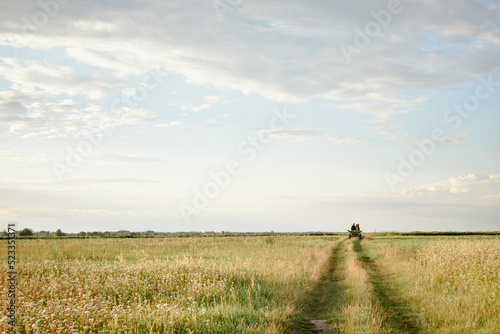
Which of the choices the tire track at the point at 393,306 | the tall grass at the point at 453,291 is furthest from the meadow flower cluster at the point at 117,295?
the tall grass at the point at 453,291

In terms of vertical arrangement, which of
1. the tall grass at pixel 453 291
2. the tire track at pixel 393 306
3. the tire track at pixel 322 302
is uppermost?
the tall grass at pixel 453 291

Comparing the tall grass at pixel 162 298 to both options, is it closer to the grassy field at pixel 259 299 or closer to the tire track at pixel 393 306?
the grassy field at pixel 259 299

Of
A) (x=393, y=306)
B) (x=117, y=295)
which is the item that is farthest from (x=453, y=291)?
(x=117, y=295)

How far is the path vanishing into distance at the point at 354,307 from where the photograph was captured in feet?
29.9

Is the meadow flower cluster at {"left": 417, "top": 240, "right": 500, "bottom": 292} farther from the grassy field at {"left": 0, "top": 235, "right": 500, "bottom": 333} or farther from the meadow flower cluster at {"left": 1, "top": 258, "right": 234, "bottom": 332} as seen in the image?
the meadow flower cluster at {"left": 1, "top": 258, "right": 234, "bottom": 332}

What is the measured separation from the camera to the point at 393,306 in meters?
11.8

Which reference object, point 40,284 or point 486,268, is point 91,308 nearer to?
point 40,284

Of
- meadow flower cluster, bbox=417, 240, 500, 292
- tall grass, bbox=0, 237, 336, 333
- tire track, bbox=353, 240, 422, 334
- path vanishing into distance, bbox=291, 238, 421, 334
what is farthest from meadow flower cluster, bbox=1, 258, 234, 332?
meadow flower cluster, bbox=417, 240, 500, 292

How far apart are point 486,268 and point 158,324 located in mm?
13247

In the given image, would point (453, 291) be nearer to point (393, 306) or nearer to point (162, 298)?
point (393, 306)

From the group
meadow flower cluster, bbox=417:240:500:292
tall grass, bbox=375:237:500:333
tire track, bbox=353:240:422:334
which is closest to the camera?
tall grass, bbox=375:237:500:333

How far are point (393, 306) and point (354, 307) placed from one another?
2436mm

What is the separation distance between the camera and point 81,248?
29.1 metres

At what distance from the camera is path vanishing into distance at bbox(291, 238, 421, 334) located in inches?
359
